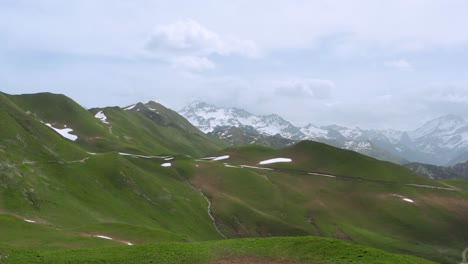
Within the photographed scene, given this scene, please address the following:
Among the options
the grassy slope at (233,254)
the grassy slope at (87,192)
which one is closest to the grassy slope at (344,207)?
the grassy slope at (87,192)

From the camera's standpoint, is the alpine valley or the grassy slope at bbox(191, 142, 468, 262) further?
the grassy slope at bbox(191, 142, 468, 262)

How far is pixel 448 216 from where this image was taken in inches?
5118

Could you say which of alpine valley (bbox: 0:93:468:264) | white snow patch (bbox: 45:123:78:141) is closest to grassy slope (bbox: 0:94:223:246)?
alpine valley (bbox: 0:93:468:264)

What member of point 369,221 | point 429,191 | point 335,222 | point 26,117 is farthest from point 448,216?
point 26,117

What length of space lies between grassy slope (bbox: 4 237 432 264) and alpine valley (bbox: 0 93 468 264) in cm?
11

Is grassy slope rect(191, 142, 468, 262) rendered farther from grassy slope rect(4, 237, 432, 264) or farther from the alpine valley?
grassy slope rect(4, 237, 432, 264)

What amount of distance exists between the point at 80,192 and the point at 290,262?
72185 millimetres

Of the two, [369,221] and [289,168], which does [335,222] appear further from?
[289,168]

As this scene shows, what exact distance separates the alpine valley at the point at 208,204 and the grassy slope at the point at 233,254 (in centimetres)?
11

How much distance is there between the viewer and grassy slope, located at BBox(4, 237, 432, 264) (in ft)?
123

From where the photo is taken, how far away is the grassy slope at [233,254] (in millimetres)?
37438

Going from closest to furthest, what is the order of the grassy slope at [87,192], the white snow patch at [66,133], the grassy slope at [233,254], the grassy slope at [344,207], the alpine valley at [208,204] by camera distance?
the grassy slope at [233,254] → the alpine valley at [208,204] → the grassy slope at [87,192] → the grassy slope at [344,207] → the white snow patch at [66,133]

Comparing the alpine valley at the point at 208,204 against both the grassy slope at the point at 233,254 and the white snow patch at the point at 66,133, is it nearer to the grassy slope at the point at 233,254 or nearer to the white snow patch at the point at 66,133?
the grassy slope at the point at 233,254

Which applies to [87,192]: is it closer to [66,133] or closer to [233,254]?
[233,254]
